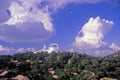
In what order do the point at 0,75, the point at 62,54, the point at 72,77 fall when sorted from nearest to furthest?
the point at 0,75 → the point at 72,77 → the point at 62,54

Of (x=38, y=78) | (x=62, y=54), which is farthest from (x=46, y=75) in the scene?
(x=62, y=54)

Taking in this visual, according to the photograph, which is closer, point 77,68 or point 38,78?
point 38,78

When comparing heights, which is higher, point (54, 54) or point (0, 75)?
point (54, 54)

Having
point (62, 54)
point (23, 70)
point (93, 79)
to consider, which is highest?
point (62, 54)

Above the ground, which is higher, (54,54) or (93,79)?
(54,54)

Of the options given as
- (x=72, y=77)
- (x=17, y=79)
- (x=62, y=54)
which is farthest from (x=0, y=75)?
(x=62, y=54)

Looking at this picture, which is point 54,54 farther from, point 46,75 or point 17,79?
point 17,79

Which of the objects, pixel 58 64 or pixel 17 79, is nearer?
pixel 17 79

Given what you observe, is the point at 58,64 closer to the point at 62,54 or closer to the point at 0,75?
the point at 0,75

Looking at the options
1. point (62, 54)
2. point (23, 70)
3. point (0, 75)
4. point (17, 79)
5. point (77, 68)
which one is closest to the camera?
point (17, 79)
